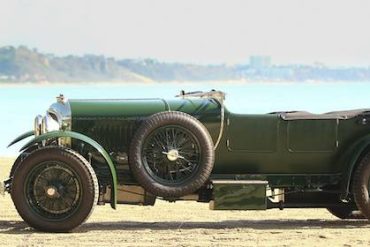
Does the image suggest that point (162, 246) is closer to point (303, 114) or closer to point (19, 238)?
point (19, 238)

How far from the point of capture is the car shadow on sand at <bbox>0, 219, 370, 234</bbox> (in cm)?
1073

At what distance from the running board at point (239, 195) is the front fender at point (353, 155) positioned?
0.83m

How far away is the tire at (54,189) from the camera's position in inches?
404

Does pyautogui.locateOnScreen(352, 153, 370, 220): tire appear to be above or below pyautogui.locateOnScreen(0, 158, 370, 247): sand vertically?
above

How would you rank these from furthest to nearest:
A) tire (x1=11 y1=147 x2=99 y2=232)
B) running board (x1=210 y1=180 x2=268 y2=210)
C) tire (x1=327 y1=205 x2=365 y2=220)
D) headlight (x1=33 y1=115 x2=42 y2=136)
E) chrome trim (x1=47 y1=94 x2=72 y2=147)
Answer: tire (x1=327 y1=205 x2=365 y2=220) → headlight (x1=33 y1=115 x2=42 y2=136) → chrome trim (x1=47 y1=94 x2=72 y2=147) → running board (x1=210 y1=180 x2=268 y2=210) → tire (x1=11 y1=147 x2=99 y2=232)

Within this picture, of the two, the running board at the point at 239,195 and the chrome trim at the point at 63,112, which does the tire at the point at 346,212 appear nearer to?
the running board at the point at 239,195

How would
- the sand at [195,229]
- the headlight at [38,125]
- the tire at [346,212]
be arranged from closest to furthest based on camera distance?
the sand at [195,229], the headlight at [38,125], the tire at [346,212]

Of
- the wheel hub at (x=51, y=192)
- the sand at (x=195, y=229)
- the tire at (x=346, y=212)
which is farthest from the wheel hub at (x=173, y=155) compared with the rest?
the tire at (x=346, y=212)

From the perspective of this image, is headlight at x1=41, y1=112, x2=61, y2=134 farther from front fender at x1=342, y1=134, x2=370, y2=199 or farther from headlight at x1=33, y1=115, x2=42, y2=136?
front fender at x1=342, y1=134, x2=370, y2=199

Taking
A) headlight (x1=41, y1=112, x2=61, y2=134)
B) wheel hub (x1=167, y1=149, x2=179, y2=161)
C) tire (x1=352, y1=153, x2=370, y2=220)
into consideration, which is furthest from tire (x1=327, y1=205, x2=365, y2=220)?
headlight (x1=41, y1=112, x2=61, y2=134)

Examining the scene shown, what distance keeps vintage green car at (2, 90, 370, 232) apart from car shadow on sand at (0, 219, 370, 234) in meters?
0.23

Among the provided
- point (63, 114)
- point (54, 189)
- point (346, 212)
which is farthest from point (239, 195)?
point (63, 114)

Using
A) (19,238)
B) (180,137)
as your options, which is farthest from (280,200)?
(19,238)

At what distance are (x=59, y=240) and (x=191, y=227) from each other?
5.11ft
